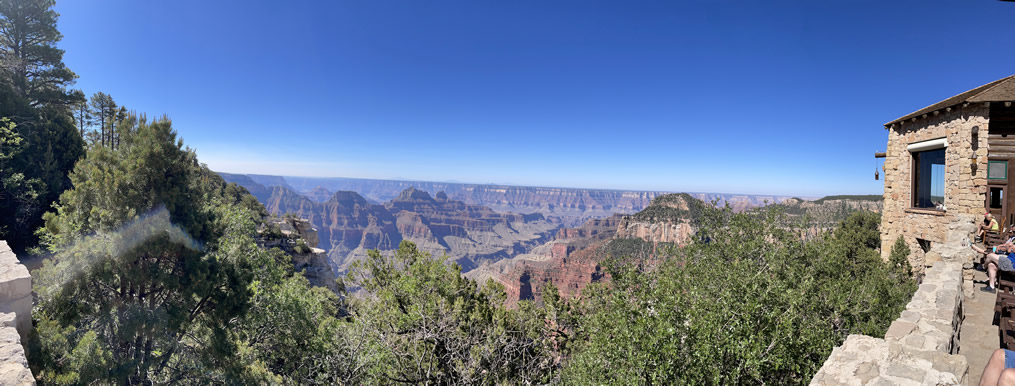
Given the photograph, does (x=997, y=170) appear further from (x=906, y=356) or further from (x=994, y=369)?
(x=994, y=369)

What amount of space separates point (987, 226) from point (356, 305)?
2179cm

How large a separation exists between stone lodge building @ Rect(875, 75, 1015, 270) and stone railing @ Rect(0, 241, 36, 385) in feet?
63.6

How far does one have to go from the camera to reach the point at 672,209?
80812 mm

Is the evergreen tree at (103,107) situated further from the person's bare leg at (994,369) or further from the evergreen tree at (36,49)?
the person's bare leg at (994,369)

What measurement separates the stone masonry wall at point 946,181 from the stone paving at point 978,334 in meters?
2.91

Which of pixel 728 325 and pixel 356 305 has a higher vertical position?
pixel 728 325

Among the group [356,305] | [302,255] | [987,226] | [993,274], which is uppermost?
[987,226]

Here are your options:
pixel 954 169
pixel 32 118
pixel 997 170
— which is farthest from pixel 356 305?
pixel 997 170

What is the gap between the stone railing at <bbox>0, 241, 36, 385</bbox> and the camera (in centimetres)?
467

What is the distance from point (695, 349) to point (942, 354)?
2.80 meters

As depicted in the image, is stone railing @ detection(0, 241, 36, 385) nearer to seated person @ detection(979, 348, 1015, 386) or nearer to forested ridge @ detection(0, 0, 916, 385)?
forested ridge @ detection(0, 0, 916, 385)

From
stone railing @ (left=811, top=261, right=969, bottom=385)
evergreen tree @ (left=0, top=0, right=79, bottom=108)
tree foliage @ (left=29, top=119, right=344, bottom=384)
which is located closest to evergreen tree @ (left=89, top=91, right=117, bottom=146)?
evergreen tree @ (left=0, top=0, right=79, bottom=108)

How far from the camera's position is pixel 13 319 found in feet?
18.6

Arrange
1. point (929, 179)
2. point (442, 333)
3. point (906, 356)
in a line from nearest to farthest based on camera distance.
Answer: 1. point (906, 356)
2. point (442, 333)
3. point (929, 179)
